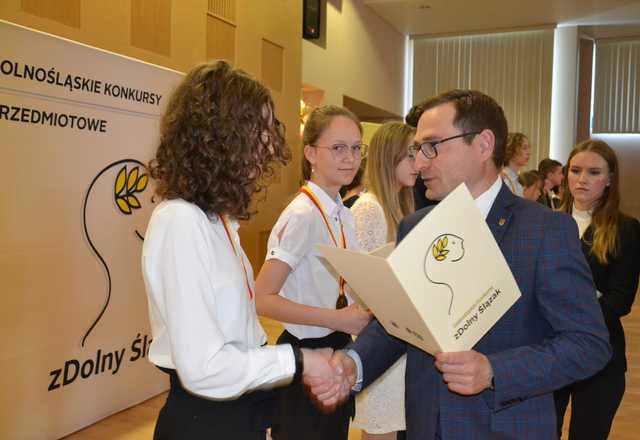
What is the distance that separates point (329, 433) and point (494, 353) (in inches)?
33.2

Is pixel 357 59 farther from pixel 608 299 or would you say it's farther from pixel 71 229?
pixel 608 299

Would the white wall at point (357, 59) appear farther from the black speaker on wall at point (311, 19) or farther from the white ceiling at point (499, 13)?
the white ceiling at point (499, 13)

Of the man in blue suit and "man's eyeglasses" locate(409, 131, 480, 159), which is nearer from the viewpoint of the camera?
the man in blue suit

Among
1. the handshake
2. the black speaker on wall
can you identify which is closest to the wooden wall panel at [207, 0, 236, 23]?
the black speaker on wall

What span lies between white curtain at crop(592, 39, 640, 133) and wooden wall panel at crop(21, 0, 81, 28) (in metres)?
10.5

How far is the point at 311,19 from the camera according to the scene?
8.03 metres

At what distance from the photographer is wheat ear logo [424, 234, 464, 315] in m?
1.08

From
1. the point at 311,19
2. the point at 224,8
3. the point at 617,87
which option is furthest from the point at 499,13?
the point at 224,8

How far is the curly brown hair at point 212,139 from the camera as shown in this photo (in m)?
1.27

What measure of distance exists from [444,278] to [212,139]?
23.2 inches

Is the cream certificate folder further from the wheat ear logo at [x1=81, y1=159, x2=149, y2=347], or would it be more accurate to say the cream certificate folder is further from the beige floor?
the beige floor

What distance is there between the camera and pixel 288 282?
2059 mm

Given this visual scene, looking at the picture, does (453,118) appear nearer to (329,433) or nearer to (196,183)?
(196,183)

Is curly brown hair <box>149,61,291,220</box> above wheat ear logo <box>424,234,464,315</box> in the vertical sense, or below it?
above
